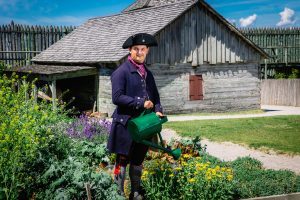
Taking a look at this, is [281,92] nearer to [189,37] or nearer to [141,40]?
[189,37]

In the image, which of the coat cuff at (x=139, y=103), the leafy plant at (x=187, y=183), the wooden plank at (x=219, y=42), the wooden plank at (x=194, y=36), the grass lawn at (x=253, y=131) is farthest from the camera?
the wooden plank at (x=219, y=42)

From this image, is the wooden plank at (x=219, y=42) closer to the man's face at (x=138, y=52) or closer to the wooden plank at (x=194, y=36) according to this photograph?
the wooden plank at (x=194, y=36)

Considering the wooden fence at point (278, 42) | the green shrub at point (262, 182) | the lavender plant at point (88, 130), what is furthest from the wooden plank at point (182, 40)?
the green shrub at point (262, 182)

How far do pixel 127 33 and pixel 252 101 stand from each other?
685 cm

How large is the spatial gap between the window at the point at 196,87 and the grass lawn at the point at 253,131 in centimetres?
298

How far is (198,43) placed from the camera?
17.2 metres

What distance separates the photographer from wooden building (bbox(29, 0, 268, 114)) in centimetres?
1652

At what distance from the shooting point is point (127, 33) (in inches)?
685

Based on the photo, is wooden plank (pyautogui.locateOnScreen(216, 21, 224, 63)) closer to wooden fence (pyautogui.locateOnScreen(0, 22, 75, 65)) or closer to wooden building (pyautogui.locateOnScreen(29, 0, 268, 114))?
wooden building (pyautogui.locateOnScreen(29, 0, 268, 114))

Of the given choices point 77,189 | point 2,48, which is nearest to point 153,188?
point 77,189

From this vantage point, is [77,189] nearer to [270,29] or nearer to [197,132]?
[197,132]

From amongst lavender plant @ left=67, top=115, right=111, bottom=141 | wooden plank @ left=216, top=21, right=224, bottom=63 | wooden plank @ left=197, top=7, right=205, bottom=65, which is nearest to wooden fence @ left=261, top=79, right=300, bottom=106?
wooden plank @ left=216, top=21, right=224, bottom=63

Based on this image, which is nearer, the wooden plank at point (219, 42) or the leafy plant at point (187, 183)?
the leafy plant at point (187, 183)

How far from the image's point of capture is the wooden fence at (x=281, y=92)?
20314mm
